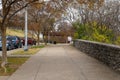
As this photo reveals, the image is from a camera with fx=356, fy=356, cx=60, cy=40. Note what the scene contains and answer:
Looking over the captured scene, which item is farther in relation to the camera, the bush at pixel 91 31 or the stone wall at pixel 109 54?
the bush at pixel 91 31

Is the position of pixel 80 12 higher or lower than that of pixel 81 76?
higher

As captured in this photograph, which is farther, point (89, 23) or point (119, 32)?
point (119, 32)

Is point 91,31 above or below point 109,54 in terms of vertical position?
above

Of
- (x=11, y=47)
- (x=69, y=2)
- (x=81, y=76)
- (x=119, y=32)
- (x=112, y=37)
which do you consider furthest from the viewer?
(x=119, y=32)

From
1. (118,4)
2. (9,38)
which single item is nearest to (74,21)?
(118,4)

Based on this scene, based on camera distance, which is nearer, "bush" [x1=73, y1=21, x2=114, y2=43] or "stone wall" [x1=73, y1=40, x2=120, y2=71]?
"stone wall" [x1=73, y1=40, x2=120, y2=71]

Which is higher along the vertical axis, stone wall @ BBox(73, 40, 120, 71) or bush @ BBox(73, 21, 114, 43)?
bush @ BBox(73, 21, 114, 43)

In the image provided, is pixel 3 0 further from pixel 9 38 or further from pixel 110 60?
pixel 9 38

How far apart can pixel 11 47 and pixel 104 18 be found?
652 inches

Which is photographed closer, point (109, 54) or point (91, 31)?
point (109, 54)

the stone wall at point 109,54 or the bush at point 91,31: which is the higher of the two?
the bush at point 91,31

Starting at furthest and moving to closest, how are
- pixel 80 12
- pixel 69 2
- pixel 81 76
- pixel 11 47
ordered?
pixel 80 12, pixel 11 47, pixel 69 2, pixel 81 76

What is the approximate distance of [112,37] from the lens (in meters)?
45.8

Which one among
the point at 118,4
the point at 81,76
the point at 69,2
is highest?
the point at 118,4
